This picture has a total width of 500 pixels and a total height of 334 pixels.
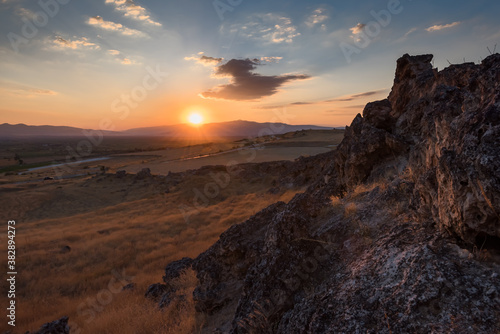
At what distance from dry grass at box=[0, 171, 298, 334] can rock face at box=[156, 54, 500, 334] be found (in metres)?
2.32

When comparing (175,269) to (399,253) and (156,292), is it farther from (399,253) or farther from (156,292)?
(399,253)

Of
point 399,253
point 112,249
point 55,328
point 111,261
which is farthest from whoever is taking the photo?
point 112,249

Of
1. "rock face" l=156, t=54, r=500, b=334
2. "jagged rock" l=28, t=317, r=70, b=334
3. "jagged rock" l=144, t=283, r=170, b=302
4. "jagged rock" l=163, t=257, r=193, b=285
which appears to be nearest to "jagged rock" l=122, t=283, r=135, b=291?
"jagged rock" l=144, t=283, r=170, b=302

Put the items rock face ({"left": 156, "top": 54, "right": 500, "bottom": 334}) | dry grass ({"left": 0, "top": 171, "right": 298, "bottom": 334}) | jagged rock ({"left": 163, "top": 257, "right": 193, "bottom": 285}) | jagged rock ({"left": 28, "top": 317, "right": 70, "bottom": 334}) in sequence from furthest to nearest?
jagged rock ({"left": 163, "top": 257, "right": 193, "bottom": 285}) < dry grass ({"left": 0, "top": 171, "right": 298, "bottom": 334}) < jagged rock ({"left": 28, "top": 317, "right": 70, "bottom": 334}) < rock face ({"left": 156, "top": 54, "right": 500, "bottom": 334})

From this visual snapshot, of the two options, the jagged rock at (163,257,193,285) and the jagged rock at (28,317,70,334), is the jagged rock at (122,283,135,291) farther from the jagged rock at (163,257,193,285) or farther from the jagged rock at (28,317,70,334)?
the jagged rock at (28,317,70,334)

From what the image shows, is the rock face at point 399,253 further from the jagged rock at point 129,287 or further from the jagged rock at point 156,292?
the jagged rock at point 129,287

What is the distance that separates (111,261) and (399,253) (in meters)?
14.1

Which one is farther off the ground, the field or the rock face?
the rock face

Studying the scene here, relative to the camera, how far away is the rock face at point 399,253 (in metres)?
2.86

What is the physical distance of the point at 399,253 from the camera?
374 centimetres

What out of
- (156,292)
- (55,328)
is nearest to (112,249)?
(156,292)

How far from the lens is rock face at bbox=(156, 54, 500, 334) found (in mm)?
2855

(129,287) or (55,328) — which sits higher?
(55,328)

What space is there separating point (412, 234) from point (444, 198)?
816mm
